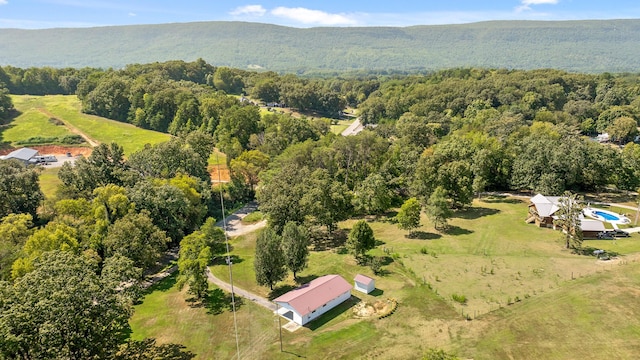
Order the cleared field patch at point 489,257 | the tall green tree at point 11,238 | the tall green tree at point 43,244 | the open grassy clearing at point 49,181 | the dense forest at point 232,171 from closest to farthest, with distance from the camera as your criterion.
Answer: the dense forest at point 232,171
the tall green tree at point 43,244
the tall green tree at point 11,238
the cleared field patch at point 489,257
the open grassy clearing at point 49,181

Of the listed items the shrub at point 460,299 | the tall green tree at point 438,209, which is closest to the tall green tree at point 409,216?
the tall green tree at point 438,209

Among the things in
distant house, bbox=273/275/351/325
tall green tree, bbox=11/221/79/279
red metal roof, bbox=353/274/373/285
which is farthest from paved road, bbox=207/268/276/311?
tall green tree, bbox=11/221/79/279

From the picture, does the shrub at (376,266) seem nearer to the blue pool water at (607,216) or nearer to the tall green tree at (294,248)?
the tall green tree at (294,248)

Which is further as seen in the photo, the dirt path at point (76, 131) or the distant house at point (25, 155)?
the dirt path at point (76, 131)

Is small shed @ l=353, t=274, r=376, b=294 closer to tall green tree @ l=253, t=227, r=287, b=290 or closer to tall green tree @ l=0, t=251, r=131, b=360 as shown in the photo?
tall green tree @ l=253, t=227, r=287, b=290

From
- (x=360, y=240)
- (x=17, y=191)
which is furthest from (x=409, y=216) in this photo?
(x=17, y=191)

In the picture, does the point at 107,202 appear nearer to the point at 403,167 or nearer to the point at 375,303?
the point at 375,303

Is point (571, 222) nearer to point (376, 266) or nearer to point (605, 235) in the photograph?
point (605, 235)
